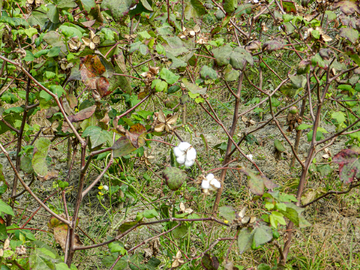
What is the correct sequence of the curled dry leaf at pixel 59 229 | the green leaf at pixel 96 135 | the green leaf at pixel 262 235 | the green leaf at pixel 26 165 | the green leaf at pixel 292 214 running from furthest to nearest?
the green leaf at pixel 26 165, the curled dry leaf at pixel 59 229, the green leaf at pixel 292 214, the green leaf at pixel 262 235, the green leaf at pixel 96 135

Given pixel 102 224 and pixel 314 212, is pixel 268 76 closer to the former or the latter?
pixel 314 212

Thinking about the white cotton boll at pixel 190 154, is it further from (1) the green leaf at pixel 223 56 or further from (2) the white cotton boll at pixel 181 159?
(1) the green leaf at pixel 223 56

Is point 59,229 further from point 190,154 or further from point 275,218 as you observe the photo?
point 275,218

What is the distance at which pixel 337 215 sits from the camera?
1.95 metres

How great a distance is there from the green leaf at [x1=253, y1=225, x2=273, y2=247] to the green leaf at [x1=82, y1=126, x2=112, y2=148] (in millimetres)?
490

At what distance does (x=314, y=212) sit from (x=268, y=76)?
1784 millimetres

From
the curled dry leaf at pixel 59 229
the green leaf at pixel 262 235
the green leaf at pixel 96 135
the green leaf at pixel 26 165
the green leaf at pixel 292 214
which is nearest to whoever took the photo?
the green leaf at pixel 96 135

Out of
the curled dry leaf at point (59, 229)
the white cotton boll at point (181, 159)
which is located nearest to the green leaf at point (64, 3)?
the white cotton boll at point (181, 159)

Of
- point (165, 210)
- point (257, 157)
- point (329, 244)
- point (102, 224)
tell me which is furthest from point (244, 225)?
point (257, 157)

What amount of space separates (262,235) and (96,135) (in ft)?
1.75

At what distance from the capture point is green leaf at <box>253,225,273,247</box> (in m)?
0.95

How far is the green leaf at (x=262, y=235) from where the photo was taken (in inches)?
37.3

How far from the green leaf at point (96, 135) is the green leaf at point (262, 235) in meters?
0.49

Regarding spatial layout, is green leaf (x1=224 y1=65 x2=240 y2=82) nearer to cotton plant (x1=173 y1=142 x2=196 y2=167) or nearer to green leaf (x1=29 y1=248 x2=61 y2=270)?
cotton plant (x1=173 y1=142 x2=196 y2=167)
